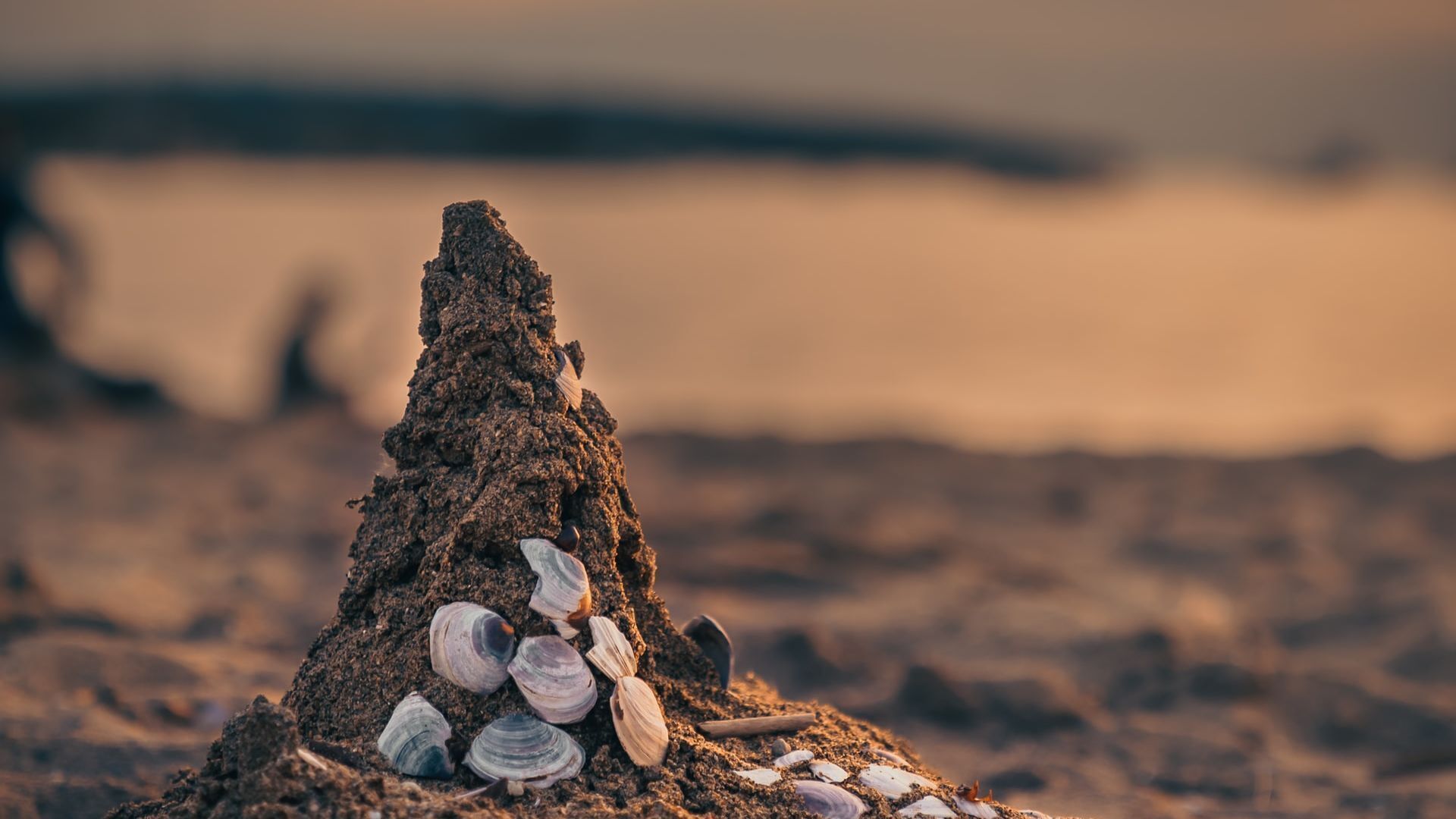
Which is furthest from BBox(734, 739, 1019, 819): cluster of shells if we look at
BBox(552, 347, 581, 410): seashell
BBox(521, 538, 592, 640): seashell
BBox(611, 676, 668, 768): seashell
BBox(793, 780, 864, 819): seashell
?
BBox(552, 347, 581, 410): seashell

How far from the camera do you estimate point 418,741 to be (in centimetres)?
269

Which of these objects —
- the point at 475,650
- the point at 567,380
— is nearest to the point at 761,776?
the point at 475,650

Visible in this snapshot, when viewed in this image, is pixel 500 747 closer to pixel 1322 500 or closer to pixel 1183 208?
pixel 1322 500

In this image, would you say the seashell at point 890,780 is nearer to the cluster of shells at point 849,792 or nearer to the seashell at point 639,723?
the cluster of shells at point 849,792

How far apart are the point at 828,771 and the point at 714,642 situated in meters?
0.57

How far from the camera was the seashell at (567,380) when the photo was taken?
313cm

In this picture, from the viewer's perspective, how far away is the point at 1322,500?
27.6 ft

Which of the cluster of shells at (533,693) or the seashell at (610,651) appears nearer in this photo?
the cluster of shells at (533,693)

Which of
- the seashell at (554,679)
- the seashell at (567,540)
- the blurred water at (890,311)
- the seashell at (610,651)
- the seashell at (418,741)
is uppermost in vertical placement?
the blurred water at (890,311)

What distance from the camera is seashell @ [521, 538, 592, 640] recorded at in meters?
2.82

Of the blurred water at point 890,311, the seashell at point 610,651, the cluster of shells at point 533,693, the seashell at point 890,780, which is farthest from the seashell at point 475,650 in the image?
the blurred water at point 890,311

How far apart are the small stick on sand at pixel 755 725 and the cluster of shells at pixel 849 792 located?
56mm

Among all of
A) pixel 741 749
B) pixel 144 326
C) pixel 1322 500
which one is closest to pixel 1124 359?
pixel 1322 500

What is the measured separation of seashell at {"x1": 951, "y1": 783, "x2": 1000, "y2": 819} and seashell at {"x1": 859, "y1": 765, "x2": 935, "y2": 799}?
7 centimetres
